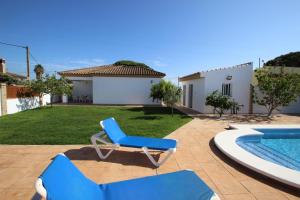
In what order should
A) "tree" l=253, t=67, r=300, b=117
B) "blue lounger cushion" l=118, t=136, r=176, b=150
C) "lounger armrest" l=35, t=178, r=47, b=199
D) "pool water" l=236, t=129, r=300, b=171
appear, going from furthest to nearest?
1. "tree" l=253, t=67, r=300, b=117
2. "pool water" l=236, t=129, r=300, b=171
3. "blue lounger cushion" l=118, t=136, r=176, b=150
4. "lounger armrest" l=35, t=178, r=47, b=199

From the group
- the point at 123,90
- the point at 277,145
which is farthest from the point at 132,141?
the point at 123,90

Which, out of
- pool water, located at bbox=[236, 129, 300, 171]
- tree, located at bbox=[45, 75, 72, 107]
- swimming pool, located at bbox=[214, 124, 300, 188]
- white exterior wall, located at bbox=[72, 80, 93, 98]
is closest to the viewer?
swimming pool, located at bbox=[214, 124, 300, 188]

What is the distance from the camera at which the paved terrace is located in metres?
4.23

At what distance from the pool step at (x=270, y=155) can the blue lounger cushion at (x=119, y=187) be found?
447 centimetres

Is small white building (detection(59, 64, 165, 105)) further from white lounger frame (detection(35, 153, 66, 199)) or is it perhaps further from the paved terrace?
white lounger frame (detection(35, 153, 66, 199))

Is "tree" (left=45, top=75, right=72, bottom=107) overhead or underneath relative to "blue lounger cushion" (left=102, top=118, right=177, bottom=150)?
overhead

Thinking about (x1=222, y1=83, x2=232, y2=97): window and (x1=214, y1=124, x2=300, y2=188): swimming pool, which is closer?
(x1=214, y1=124, x2=300, y2=188): swimming pool

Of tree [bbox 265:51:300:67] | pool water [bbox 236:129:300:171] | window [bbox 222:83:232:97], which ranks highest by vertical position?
tree [bbox 265:51:300:67]

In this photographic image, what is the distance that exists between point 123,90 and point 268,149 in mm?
19996

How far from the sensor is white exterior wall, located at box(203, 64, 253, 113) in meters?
17.6

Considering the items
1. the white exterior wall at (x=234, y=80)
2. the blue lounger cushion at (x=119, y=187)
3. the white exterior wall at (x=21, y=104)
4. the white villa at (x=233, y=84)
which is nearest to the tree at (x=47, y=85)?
A: the white exterior wall at (x=21, y=104)

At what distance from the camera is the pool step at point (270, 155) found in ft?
21.0

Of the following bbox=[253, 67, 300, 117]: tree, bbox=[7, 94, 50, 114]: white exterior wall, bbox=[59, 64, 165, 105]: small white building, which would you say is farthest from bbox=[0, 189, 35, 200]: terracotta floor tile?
bbox=[59, 64, 165, 105]: small white building

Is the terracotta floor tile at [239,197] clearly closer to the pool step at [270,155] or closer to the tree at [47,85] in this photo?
the pool step at [270,155]
